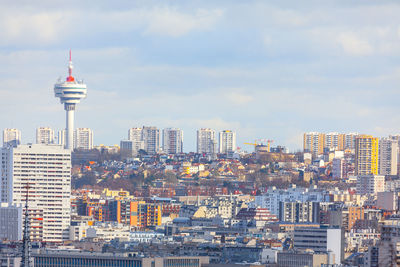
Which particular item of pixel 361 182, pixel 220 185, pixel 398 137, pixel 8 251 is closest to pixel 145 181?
pixel 220 185

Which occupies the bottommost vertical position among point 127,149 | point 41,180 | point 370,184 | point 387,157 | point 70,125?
point 370,184

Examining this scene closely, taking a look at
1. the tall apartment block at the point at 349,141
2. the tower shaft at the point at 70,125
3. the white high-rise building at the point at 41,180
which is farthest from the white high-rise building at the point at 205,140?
the white high-rise building at the point at 41,180

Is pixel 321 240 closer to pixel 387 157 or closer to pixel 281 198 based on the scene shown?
pixel 281 198

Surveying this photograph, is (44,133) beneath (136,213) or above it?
above

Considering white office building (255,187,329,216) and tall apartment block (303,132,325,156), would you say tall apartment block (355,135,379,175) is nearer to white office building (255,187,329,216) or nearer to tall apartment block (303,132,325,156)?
tall apartment block (303,132,325,156)

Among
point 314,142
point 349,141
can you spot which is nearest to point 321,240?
point 314,142

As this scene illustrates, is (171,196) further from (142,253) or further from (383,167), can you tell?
(142,253)
